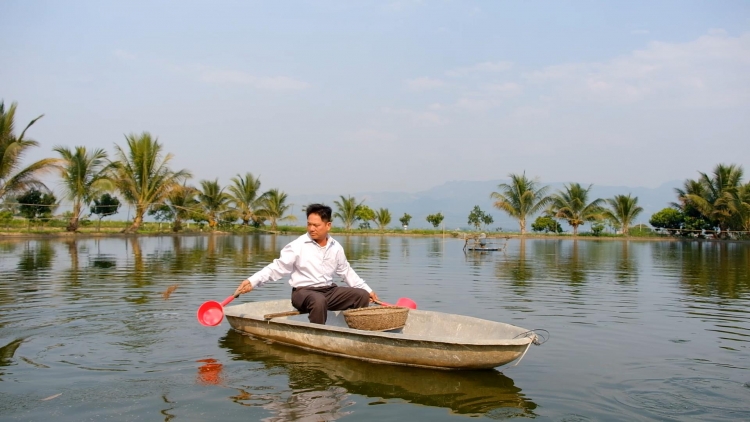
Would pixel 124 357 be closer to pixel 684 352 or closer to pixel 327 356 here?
pixel 327 356

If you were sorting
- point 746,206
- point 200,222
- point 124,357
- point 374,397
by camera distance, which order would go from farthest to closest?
1. point 200,222
2. point 746,206
3. point 124,357
4. point 374,397

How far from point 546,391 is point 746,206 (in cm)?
3445

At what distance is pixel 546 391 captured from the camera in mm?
4484

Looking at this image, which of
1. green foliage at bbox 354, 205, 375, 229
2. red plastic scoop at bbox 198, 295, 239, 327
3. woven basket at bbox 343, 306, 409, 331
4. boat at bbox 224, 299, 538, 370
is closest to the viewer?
boat at bbox 224, 299, 538, 370

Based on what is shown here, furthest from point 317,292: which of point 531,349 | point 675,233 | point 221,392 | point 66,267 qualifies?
point 675,233

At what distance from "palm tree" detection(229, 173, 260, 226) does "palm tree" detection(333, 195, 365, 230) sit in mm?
6657

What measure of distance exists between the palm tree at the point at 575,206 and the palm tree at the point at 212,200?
2173cm

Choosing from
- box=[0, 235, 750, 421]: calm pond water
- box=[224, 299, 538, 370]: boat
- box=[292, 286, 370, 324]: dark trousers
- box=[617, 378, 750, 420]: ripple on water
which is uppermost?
box=[292, 286, 370, 324]: dark trousers

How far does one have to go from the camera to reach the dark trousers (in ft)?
18.6

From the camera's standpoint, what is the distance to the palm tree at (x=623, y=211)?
3962 cm

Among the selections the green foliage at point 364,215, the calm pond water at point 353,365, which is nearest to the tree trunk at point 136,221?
the green foliage at point 364,215

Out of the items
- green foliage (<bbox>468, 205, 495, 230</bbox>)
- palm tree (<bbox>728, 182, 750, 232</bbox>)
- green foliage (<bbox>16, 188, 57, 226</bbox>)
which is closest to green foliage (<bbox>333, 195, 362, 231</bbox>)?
green foliage (<bbox>468, 205, 495, 230</bbox>)

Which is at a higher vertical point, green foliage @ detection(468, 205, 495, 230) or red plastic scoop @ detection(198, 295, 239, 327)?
green foliage @ detection(468, 205, 495, 230)

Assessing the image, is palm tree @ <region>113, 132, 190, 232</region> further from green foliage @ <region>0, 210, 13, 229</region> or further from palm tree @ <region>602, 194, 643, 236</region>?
palm tree @ <region>602, 194, 643, 236</region>
